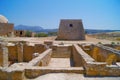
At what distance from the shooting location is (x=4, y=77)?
6.20m

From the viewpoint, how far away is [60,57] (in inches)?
628

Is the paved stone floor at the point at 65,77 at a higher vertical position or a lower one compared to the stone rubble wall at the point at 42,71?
lower

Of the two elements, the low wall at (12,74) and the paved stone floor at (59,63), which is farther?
the paved stone floor at (59,63)

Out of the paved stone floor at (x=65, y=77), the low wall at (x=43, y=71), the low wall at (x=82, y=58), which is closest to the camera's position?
the paved stone floor at (x=65, y=77)

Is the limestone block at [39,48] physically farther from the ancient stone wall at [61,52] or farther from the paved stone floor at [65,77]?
the paved stone floor at [65,77]

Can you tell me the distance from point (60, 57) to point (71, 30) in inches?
626

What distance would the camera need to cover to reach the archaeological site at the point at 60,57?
6.61 meters

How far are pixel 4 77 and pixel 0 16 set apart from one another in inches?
1373

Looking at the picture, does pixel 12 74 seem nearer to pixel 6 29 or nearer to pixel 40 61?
pixel 40 61

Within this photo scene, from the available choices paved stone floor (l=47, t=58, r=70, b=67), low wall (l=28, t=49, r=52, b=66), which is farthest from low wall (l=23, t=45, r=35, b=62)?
low wall (l=28, t=49, r=52, b=66)

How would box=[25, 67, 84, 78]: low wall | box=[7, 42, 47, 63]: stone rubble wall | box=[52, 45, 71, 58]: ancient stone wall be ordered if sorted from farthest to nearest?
box=[52, 45, 71, 58]: ancient stone wall
box=[7, 42, 47, 63]: stone rubble wall
box=[25, 67, 84, 78]: low wall

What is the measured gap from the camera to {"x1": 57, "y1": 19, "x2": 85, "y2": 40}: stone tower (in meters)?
31.3

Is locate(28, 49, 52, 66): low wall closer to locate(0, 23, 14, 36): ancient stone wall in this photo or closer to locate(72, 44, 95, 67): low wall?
locate(72, 44, 95, 67): low wall

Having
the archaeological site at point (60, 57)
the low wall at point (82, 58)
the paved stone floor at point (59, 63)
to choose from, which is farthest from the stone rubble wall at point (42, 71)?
the paved stone floor at point (59, 63)
